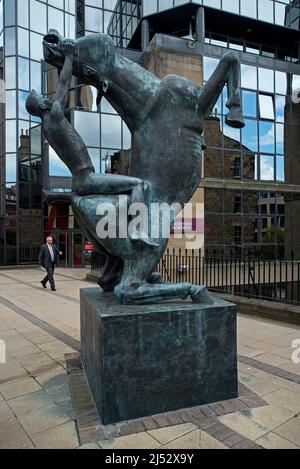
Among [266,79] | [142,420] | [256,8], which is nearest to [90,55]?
[142,420]

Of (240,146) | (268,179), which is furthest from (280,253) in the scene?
(240,146)

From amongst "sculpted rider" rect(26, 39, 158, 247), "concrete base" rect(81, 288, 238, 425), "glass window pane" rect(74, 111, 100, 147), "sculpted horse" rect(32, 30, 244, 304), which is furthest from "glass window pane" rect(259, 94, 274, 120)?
"concrete base" rect(81, 288, 238, 425)

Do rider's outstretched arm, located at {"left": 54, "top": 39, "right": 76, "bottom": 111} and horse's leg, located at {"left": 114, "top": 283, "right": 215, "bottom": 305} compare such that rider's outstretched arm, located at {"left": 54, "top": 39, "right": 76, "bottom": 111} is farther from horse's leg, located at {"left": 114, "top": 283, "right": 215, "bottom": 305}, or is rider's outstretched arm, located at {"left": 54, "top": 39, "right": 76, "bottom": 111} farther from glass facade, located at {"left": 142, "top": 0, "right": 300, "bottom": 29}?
glass facade, located at {"left": 142, "top": 0, "right": 300, "bottom": 29}

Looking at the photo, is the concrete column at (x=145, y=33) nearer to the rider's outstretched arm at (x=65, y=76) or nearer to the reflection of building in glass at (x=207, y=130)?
the reflection of building in glass at (x=207, y=130)

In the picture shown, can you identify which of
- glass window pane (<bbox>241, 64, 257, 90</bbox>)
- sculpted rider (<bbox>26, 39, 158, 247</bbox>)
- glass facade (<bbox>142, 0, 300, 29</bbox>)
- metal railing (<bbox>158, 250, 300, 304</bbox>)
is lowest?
metal railing (<bbox>158, 250, 300, 304</bbox>)

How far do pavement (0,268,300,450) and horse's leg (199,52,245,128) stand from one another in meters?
2.85

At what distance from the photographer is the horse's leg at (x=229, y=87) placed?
11.9ft

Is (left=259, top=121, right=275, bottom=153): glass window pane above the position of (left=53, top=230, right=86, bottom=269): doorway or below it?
above

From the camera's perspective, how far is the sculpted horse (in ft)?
11.4

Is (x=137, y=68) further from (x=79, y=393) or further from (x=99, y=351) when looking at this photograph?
(x=79, y=393)

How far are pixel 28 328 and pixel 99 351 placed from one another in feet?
A: 13.9

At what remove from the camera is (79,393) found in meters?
3.64

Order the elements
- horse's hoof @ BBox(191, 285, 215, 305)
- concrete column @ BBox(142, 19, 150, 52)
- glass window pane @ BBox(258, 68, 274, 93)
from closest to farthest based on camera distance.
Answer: horse's hoof @ BBox(191, 285, 215, 305) → concrete column @ BBox(142, 19, 150, 52) → glass window pane @ BBox(258, 68, 274, 93)
